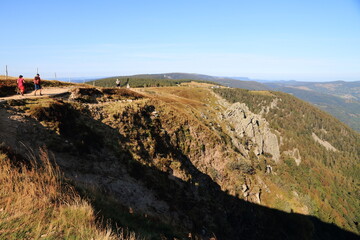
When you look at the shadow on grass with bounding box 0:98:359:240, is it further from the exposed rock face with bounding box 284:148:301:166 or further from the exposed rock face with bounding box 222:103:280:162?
the exposed rock face with bounding box 284:148:301:166

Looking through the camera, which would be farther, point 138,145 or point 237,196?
point 237,196

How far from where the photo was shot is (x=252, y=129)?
305 feet

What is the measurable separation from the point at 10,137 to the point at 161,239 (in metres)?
13.7

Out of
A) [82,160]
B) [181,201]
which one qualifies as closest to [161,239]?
[82,160]

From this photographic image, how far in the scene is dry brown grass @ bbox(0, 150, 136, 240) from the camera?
483 cm

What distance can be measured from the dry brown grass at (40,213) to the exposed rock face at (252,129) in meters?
76.0

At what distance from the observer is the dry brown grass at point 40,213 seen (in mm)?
4832

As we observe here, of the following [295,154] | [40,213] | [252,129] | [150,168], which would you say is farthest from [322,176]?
[40,213]

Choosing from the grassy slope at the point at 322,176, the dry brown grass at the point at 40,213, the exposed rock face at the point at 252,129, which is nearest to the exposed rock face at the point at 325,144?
the grassy slope at the point at 322,176

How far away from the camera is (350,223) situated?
10400cm

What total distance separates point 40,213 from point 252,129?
95.6 m

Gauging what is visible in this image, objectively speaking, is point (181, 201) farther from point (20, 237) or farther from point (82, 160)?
point (20, 237)

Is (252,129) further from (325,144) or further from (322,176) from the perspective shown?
(325,144)

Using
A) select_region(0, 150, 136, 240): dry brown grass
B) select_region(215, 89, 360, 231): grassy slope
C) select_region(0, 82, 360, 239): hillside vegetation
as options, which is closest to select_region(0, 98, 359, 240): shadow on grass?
select_region(0, 82, 360, 239): hillside vegetation
